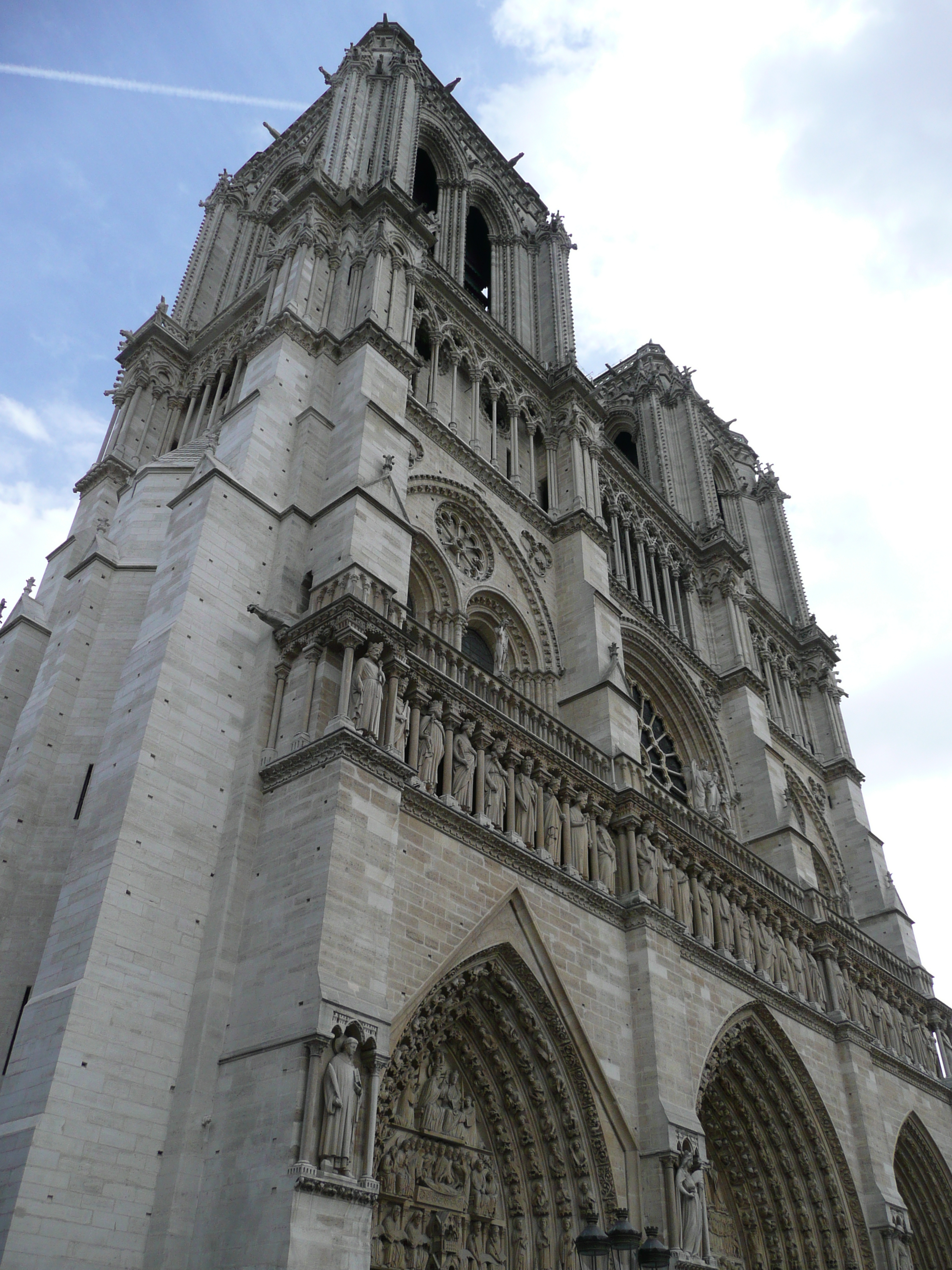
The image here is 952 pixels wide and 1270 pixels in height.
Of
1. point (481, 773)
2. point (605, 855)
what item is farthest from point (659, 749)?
point (481, 773)

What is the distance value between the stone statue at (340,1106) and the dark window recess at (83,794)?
4855 millimetres

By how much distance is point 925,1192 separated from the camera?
64.8ft

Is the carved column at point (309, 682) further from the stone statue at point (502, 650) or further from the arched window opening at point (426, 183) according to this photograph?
the arched window opening at point (426, 183)

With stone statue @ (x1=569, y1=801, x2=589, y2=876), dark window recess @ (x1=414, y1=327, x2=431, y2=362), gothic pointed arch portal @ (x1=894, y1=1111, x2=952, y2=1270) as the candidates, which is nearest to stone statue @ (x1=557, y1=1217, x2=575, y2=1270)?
stone statue @ (x1=569, y1=801, x2=589, y2=876)

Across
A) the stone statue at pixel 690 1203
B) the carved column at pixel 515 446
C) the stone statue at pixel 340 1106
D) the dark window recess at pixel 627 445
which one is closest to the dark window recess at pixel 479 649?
the carved column at pixel 515 446

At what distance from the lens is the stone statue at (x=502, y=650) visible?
17.9 m

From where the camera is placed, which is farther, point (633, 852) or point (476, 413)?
point (476, 413)

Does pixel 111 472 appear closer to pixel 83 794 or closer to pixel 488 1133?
pixel 83 794

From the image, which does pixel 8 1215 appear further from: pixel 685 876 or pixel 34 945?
pixel 685 876

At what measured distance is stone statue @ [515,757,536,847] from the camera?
13.8 meters

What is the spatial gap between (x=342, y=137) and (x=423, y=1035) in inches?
703

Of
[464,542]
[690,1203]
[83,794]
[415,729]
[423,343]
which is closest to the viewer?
[690,1203]

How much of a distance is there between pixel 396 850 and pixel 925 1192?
1466 cm

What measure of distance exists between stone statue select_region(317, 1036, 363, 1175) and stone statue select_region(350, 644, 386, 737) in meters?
3.42
